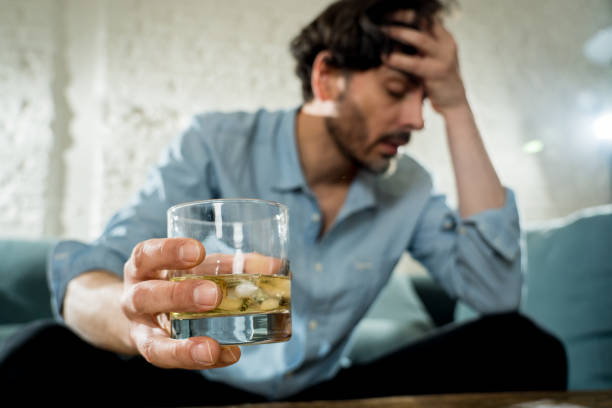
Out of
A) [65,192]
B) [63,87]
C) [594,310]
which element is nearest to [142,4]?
[63,87]

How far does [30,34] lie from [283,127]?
0.61 meters

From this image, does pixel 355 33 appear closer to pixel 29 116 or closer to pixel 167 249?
pixel 167 249

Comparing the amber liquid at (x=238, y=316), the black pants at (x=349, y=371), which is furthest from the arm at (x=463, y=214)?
the amber liquid at (x=238, y=316)

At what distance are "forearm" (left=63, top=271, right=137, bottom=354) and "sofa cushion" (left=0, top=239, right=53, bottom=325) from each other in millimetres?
432

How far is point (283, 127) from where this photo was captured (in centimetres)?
62

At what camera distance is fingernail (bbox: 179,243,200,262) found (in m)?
0.22

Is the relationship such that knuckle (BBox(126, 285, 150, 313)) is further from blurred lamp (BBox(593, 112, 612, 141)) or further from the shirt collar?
blurred lamp (BBox(593, 112, 612, 141))

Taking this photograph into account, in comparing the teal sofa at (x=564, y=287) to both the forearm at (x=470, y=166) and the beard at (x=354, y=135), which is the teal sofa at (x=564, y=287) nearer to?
the forearm at (x=470, y=166)

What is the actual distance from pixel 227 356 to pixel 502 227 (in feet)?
1.51

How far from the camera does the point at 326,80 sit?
515mm

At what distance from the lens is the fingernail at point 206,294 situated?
218 millimetres

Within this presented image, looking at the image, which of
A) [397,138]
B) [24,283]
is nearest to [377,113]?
[397,138]

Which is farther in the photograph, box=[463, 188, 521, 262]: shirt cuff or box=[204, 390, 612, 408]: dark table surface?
box=[463, 188, 521, 262]: shirt cuff

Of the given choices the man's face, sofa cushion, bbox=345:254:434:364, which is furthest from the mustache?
sofa cushion, bbox=345:254:434:364
